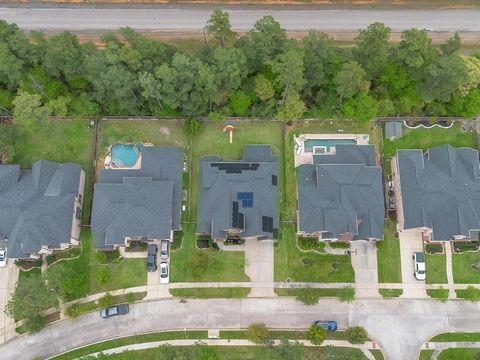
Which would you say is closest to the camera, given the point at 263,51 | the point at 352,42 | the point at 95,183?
the point at 263,51

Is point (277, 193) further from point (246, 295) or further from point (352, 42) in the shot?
point (352, 42)

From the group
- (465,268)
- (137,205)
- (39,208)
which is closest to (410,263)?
(465,268)

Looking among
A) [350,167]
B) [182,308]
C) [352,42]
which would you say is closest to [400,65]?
[352,42]

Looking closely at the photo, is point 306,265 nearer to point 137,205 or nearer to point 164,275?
point 164,275

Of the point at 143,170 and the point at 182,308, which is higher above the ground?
the point at 143,170

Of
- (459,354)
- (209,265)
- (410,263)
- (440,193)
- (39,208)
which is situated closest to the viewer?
(459,354)

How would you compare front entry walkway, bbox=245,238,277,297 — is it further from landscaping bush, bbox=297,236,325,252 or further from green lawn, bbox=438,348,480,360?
green lawn, bbox=438,348,480,360

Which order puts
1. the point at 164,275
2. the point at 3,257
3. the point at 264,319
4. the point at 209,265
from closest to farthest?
the point at 264,319, the point at 164,275, the point at 3,257, the point at 209,265

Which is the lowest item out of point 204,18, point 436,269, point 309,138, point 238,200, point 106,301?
point 106,301
